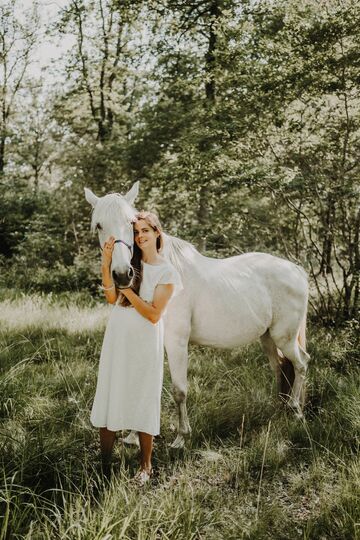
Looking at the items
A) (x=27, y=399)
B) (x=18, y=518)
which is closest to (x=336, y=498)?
(x=18, y=518)

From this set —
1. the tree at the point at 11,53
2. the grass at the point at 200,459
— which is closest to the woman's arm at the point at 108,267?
the grass at the point at 200,459

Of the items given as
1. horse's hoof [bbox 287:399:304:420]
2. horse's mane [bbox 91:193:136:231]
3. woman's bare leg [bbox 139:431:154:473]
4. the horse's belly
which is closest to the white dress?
woman's bare leg [bbox 139:431:154:473]

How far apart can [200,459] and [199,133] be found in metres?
4.62

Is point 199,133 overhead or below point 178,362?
overhead

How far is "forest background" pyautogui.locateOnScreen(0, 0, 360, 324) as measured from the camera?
5.65 metres

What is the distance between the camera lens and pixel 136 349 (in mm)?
2645

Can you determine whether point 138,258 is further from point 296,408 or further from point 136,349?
point 296,408

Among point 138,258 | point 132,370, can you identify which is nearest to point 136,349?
point 132,370

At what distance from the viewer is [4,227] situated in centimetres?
1457

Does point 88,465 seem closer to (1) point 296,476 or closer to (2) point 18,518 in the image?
(2) point 18,518

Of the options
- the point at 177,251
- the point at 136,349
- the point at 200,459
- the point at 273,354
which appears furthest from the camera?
the point at 273,354

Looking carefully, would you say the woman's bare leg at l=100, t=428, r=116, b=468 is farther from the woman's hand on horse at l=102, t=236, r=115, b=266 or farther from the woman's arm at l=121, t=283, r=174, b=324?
the woman's hand on horse at l=102, t=236, r=115, b=266

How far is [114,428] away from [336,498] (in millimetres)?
1320

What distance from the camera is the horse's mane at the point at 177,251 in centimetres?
330
